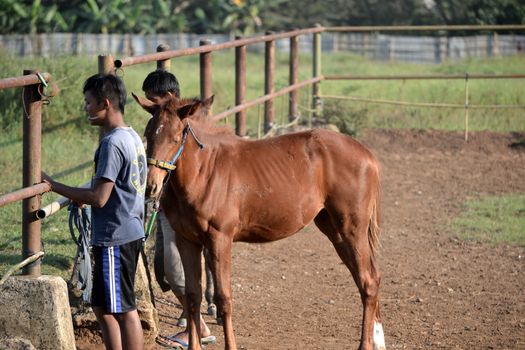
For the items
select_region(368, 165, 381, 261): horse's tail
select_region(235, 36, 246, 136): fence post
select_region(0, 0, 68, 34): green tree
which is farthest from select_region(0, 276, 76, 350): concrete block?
select_region(0, 0, 68, 34): green tree

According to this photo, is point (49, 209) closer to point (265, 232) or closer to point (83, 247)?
point (83, 247)

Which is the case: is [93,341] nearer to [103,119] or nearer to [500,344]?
[103,119]

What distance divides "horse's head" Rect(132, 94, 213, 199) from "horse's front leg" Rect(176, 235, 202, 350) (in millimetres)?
475

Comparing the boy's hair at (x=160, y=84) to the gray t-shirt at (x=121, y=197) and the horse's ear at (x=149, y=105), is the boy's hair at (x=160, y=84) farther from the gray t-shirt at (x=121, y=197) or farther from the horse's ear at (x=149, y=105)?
the gray t-shirt at (x=121, y=197)

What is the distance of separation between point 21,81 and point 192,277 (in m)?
1.57

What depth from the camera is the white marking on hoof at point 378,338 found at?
5.47 metres

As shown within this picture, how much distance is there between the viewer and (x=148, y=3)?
3519 cm

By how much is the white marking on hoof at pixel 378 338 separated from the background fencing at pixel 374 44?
72.8 feet

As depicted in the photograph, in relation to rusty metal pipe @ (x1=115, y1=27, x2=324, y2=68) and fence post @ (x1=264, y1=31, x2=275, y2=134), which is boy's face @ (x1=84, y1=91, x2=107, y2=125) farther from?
fence post @ (x1=264, y1=31, x2=275, y2=134)

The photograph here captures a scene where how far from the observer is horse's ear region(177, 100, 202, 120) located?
15.8 ft

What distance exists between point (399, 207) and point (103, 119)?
594 cm

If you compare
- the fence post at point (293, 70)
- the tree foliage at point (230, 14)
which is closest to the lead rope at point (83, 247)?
the fence post at point (293, 70)

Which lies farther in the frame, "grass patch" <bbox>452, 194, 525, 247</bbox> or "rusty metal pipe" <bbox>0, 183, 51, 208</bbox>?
"grass patch" <bbox>452, 194, 525, 247</bbox>

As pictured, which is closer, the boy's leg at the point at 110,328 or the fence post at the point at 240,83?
the boy's leg at the point at 110,328
